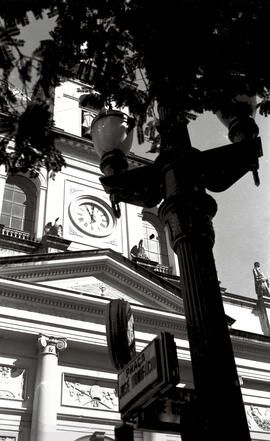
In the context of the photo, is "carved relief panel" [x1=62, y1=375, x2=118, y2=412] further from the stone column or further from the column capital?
the column capital

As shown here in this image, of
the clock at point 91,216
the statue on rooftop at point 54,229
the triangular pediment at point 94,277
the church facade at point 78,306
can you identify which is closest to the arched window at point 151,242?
the church facade at point 78,306

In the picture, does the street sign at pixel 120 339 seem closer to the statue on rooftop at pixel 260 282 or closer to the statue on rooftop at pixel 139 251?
the statue on rooftop at pixel 139 251

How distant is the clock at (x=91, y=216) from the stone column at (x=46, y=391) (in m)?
5.24

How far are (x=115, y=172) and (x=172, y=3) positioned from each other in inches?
61.8

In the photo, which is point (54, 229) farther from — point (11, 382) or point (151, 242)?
point (11, 382)

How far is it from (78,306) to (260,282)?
821 cm

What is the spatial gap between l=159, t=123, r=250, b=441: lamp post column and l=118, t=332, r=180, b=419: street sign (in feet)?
0.94

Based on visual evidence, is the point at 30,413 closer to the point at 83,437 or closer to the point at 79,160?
the point at 83,437

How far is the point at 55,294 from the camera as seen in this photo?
1295 centimetres

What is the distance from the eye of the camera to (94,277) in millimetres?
14438

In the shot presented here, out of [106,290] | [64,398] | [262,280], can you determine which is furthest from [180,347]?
[262,280]

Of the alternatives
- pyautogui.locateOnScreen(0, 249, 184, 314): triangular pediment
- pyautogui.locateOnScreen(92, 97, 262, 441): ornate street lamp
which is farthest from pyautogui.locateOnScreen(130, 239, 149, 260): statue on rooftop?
pyautogui.locateOnScreen(92, 97, 262, 441): ornate street lamp

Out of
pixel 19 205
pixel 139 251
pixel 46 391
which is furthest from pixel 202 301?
pixel 19 205

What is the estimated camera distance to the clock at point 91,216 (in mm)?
17031
